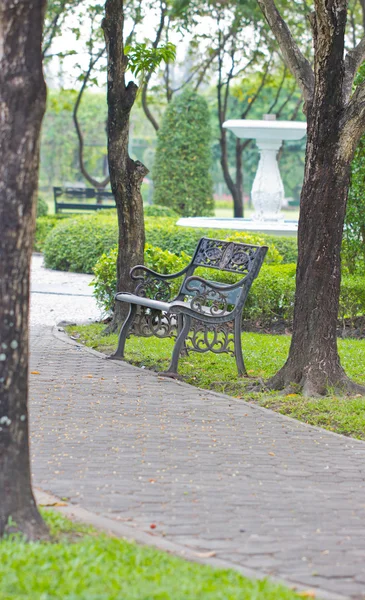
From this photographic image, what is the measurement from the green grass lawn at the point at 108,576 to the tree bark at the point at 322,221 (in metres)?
3.85

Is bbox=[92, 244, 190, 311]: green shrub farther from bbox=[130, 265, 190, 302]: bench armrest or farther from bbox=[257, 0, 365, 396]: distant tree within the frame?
bbox=[257, 0, 365, 396]: distant tree

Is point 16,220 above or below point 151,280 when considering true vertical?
above

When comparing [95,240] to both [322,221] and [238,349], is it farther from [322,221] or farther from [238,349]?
[322,221]

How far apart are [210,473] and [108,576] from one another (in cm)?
191

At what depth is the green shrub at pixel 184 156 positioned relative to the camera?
26.0 metres

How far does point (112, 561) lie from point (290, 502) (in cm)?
145

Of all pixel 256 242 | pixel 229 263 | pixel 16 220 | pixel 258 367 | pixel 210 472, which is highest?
pixel 16 220

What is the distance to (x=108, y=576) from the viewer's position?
3629mm

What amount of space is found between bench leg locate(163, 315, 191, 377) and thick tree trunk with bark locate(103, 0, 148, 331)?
6.79 feet

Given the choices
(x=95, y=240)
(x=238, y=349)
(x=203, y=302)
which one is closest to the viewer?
(x=238, y=349)

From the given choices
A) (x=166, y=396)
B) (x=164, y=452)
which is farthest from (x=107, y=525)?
(x=166, y=396)

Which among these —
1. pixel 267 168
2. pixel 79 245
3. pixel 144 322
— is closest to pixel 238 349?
pixel 144 322

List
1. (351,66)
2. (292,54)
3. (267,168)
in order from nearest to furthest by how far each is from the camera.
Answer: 1. (351,66)
2. (292,54)
3. (267,168)

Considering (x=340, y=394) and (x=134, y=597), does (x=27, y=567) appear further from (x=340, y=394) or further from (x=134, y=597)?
(x=340, y=394)
